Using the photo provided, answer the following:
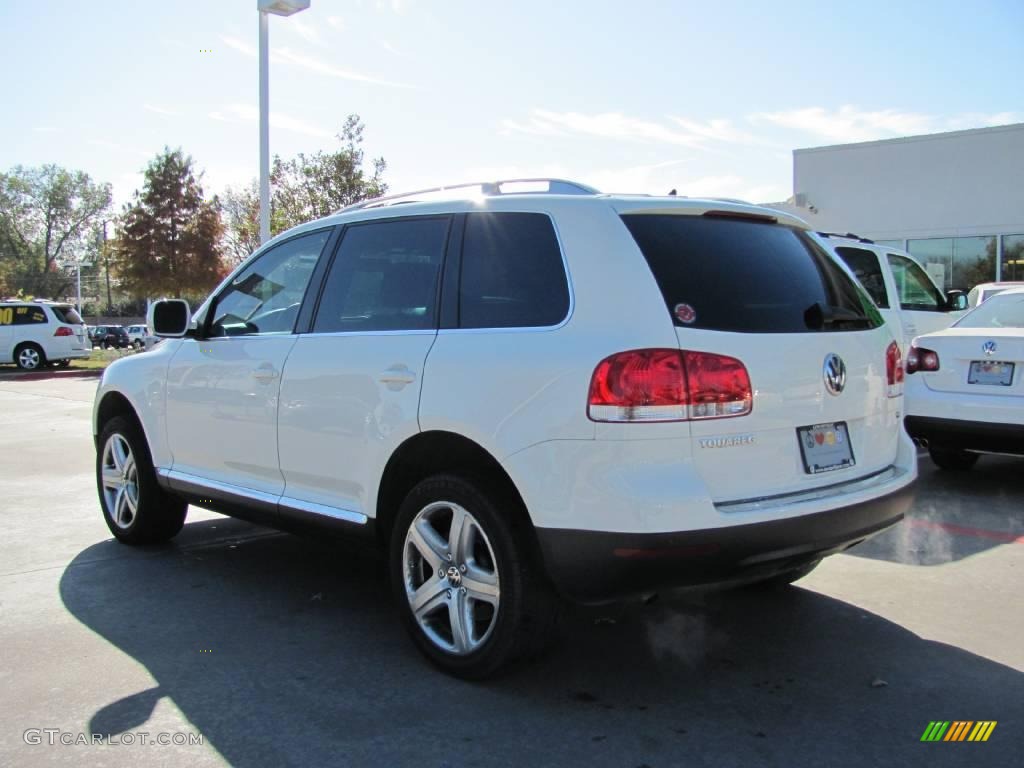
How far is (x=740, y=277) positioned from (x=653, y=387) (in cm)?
70

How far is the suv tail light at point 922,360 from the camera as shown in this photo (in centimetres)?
734

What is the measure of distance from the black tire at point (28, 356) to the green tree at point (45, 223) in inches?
2491

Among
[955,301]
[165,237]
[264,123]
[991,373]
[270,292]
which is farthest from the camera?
[165,237]

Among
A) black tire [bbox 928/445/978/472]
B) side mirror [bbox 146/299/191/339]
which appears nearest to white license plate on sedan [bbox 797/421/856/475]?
side mirror [bbox 146/299/191/339]

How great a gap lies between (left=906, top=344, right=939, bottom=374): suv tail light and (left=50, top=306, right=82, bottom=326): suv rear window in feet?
81.3

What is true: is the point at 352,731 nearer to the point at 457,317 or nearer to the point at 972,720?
the point at 457,317

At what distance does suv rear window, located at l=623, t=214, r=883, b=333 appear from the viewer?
3.40 m

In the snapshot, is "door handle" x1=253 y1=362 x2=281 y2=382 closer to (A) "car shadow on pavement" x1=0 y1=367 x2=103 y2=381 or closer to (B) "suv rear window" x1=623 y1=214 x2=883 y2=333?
(B) "suv rear window" x1=623 y1=214 x2=883 y2=333

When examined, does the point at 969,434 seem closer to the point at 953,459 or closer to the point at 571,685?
the point at 953,459

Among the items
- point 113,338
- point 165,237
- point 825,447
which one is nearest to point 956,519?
point 825,447

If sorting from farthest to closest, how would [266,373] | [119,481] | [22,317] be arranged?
[22,317]
[119,481]
[266,373]

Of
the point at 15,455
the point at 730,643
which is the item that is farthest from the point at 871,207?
the point at 730,643

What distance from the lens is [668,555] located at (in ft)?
10.4

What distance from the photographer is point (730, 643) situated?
13.5 ft
